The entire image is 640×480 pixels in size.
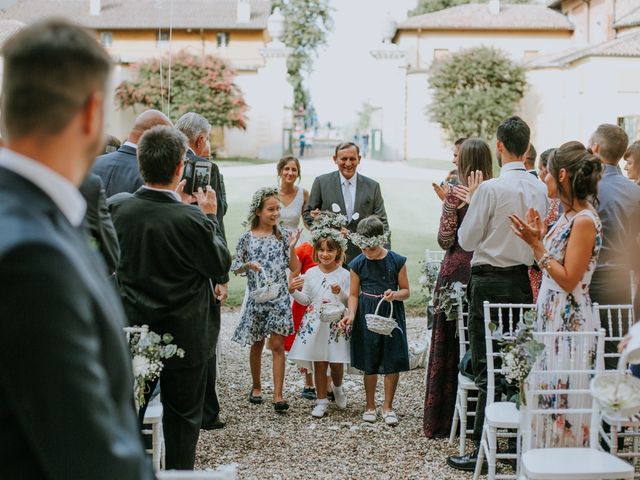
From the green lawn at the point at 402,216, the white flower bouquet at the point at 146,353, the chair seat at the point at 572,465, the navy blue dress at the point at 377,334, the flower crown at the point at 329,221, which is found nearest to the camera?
the chair seat at the point at 572,465

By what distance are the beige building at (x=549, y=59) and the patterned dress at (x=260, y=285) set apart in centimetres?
1949

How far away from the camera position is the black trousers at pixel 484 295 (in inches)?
185

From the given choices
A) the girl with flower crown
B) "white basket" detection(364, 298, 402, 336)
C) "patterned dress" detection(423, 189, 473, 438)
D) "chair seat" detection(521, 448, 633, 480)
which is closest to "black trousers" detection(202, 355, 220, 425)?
the girl with flower crown

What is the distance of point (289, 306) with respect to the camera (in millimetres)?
6316

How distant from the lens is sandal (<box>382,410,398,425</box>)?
229 inches

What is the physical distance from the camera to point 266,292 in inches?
237

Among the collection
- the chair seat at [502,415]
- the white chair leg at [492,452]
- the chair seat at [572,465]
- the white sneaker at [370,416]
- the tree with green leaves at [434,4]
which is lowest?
the white sneaker at [370,416]

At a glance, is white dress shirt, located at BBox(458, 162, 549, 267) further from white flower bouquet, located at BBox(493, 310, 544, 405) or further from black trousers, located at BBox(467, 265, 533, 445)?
white flower bouquet, located at BBox(493, 310, 544, 405)

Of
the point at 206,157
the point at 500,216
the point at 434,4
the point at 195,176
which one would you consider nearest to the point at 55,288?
the point at 195,176

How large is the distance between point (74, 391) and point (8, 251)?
0.22 meters

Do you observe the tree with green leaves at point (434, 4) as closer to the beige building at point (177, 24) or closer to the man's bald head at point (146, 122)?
the beige building at point (177, 24)

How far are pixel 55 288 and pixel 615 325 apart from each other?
14.1 ft

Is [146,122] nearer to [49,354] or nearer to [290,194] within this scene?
[290,194]

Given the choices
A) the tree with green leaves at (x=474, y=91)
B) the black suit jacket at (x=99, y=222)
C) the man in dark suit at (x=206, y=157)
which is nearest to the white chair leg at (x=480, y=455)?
the man in dark suit at (x=206, y=157)
